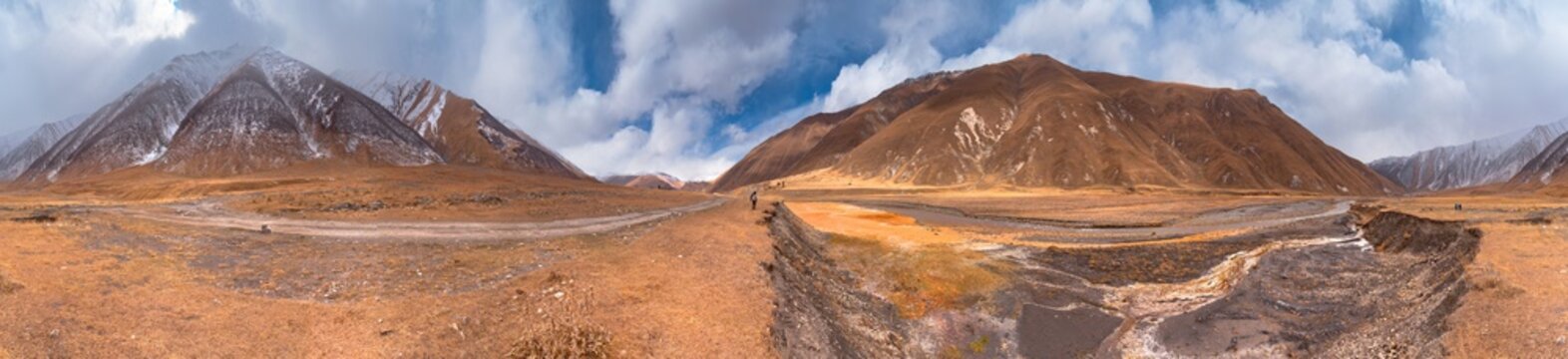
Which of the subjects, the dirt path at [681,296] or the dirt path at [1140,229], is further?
the dirt path at [1140,229]

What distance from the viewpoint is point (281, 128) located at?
409ft

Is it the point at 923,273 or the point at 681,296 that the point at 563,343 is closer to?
the point at 681,296

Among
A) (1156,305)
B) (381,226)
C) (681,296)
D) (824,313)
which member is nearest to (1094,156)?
(1156,305)

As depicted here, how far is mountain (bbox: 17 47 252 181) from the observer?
123375 millimetres

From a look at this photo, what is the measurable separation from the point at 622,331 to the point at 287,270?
11106 millimetres

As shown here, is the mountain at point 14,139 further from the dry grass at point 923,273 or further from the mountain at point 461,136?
the dry grass at point 923,273

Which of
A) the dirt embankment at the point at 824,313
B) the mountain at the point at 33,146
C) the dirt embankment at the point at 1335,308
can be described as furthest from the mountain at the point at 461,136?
the dirt embankment at the point at 1335,308

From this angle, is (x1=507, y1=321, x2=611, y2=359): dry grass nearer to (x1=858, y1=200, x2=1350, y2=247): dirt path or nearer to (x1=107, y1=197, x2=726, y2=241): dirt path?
(x1=107, y1=197, x2=726, y2=241): dirt path

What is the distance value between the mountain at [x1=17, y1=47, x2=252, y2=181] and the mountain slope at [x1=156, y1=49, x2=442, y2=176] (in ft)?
27.2

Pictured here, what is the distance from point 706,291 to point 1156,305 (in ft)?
56.9

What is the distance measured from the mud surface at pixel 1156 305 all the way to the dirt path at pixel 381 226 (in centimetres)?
1095

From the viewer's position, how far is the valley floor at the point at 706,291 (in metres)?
12.4

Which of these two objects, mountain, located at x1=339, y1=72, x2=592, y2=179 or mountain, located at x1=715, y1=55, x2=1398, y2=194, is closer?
mountain, located at x1=715, y1=55, x2=1398, y2=194

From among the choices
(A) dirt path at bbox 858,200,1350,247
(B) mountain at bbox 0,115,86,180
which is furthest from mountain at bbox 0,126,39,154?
(A) dirt path at bbox 858,200,1350,247
